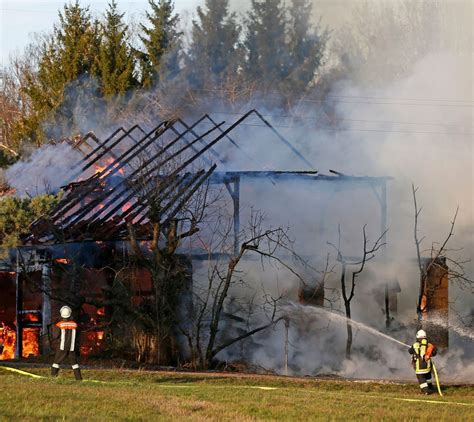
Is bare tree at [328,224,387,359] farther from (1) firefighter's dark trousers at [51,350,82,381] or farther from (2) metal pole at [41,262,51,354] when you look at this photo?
(1) firefighter's dark trousers at [51,350,82,381]

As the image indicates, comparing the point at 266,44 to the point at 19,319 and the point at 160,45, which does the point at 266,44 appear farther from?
the point at 19,319

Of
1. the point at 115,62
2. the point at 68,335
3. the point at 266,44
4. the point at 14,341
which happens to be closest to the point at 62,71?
the point at 115,62

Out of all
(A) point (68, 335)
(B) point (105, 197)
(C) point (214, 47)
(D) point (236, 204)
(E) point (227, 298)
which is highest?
(C) point (214, 47)

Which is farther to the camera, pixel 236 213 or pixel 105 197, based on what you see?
pixel 105 197

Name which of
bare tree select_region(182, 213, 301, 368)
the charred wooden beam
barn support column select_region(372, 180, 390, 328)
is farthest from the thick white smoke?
barn support column select_region(372, 180, 390, 328)

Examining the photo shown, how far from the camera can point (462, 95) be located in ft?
91.9

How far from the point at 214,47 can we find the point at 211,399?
28.3m

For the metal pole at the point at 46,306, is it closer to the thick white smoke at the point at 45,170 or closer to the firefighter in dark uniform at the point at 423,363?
the thick white smoke at the point at 45,170

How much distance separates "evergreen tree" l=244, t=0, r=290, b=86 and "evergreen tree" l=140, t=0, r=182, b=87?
3906 mm

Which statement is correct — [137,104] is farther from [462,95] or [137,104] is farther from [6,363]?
[6,363]

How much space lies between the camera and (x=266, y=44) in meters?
36.7

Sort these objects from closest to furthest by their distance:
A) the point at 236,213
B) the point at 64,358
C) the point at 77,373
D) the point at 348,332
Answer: the point at 77,373, the point at 64,358, the point at 236,213, the point at 348,332

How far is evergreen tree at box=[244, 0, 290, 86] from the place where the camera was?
113 feet

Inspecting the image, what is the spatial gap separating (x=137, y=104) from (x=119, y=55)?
9.87 feet
